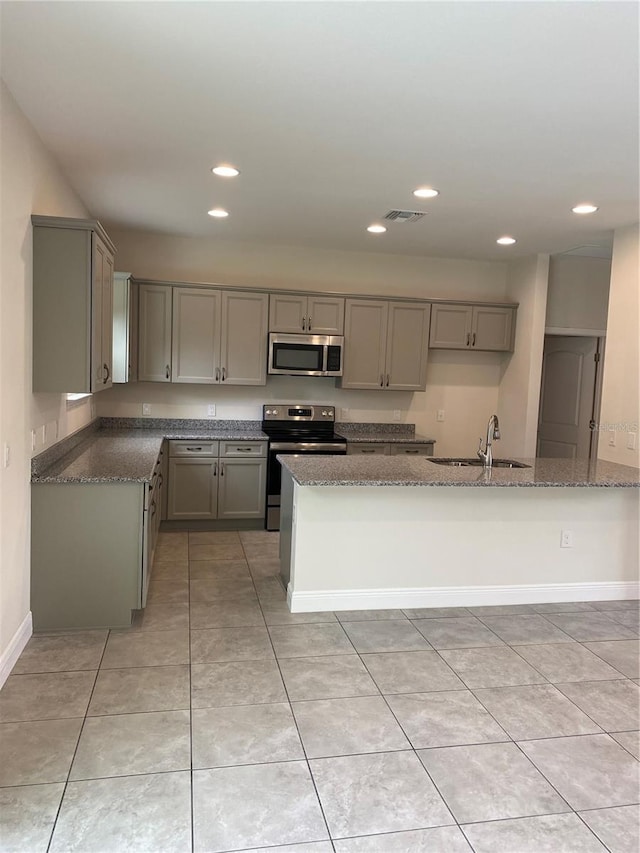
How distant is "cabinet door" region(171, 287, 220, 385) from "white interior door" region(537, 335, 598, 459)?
3.58 m

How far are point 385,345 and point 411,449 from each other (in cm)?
100

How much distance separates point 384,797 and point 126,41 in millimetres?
2787

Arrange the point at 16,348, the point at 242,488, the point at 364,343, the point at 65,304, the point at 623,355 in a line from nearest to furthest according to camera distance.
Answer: the point at 16,348 → the point at 65,304 → the point at 623,355 → the point at 242,488 → the point at 364,343

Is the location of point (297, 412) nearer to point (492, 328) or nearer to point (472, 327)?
point (472, 327)

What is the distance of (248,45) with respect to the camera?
214 centimetres

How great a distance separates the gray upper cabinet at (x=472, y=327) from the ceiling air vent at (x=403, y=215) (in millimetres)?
1394

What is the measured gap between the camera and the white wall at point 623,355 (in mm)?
4254

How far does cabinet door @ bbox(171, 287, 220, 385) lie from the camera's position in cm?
528

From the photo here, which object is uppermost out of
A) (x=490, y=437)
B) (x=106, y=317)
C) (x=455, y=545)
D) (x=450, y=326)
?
(x=450, y=326)

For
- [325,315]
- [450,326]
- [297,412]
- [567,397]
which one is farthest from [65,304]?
[567,397]

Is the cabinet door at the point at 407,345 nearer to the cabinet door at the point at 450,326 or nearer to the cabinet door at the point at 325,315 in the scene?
the cabinet door at the point at 450,326

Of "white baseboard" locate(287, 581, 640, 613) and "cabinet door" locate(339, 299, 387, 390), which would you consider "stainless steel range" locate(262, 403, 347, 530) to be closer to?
"cabinet door" locate(339, 299, 387, 390)

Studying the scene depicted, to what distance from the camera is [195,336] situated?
533cm

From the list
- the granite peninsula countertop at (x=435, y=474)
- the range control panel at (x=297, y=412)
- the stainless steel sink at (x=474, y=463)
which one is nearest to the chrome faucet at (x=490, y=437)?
the stainless steel sink at (x=474, y=463)
